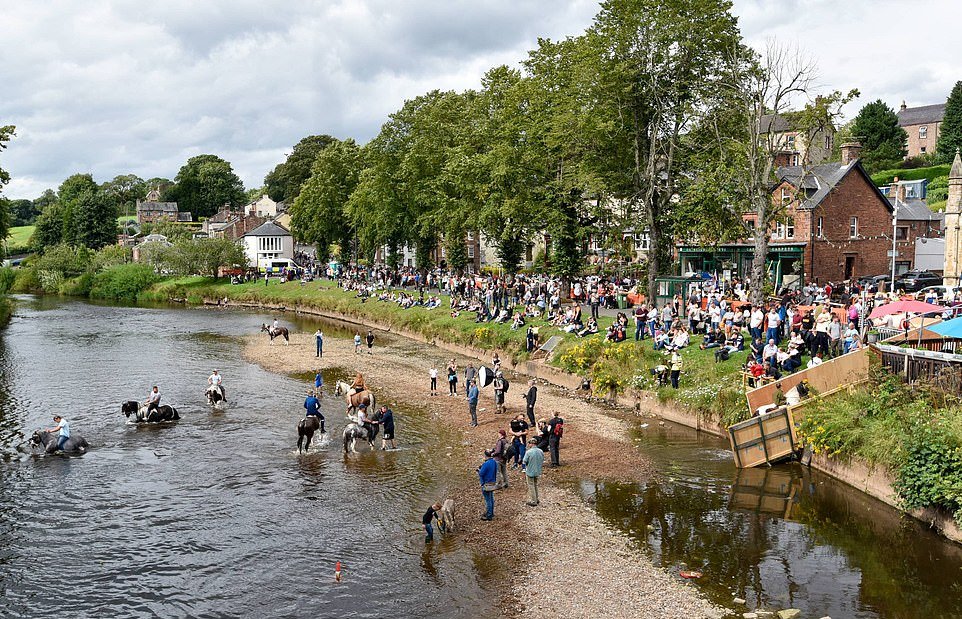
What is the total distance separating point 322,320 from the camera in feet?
221

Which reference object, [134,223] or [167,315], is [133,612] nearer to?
[167,315]

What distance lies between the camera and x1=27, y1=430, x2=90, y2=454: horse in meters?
25.7

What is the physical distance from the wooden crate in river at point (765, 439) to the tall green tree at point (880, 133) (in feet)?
300

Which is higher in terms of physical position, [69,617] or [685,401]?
[685,401]

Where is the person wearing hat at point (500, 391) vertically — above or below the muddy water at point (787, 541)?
above

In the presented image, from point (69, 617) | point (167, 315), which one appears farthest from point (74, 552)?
point (167, 315)

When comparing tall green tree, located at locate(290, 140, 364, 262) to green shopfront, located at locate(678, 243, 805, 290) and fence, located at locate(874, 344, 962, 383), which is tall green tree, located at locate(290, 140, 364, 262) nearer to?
green shopfront, located at locate(678, 243, 805, 290)

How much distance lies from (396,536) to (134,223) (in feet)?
611

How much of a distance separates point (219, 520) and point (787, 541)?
1446 cm

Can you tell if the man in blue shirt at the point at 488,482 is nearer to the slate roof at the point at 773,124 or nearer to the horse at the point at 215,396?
the horse at the point at 215,396

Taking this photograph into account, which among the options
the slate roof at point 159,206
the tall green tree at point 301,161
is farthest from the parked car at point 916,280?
the slate roof at point 159,206

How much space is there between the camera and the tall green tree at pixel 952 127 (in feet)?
312

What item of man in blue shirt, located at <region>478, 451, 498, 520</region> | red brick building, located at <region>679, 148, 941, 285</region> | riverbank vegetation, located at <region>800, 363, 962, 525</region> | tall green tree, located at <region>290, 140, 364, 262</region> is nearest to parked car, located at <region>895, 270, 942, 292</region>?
red brick building, located at <region>679, 148, 941, 285</region>

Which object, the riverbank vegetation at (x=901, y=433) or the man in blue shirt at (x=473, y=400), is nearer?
the riverbank vegetation at (x=901, y=433)
